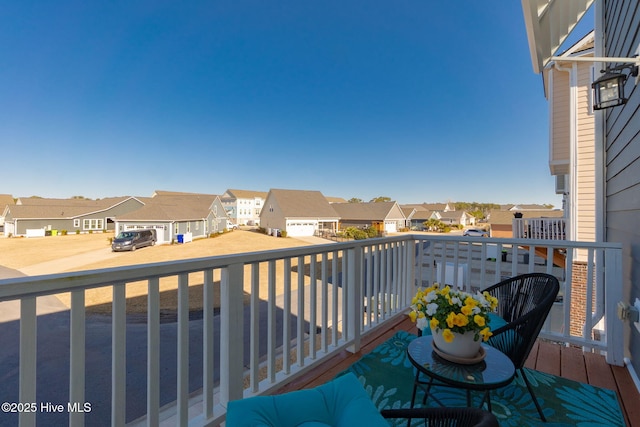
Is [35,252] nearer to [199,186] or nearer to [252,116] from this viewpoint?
[252,116]

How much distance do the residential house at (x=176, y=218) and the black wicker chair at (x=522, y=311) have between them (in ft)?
70.9

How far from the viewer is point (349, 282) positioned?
92.7 inches

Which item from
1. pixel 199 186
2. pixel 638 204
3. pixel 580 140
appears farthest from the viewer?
pixel 199 186

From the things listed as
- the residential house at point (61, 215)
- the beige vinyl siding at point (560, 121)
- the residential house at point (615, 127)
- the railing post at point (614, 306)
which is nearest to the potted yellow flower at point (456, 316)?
the residential house at point (615, 127)

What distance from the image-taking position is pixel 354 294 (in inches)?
93.4

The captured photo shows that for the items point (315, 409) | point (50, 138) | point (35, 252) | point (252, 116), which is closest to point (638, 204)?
point (315, 409)

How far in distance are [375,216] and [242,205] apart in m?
20.6

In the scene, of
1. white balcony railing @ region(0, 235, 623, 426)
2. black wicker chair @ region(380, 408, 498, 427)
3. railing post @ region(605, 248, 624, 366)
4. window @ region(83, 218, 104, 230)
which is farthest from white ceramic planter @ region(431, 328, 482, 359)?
window @ region(83, 218, 104, 230)

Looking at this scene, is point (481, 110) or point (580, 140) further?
point (481, 110)

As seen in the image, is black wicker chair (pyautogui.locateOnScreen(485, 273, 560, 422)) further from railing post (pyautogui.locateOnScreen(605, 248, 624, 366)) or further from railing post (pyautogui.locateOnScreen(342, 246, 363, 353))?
railing post (pyautogui.locateOnScreen(342, 246, 363, 353))

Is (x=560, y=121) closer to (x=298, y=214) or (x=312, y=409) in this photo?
(x=312, y=409)

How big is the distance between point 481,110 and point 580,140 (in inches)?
260

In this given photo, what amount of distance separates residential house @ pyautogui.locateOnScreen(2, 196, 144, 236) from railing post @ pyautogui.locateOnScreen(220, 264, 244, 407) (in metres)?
29.1

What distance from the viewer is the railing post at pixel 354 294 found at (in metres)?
2.34
